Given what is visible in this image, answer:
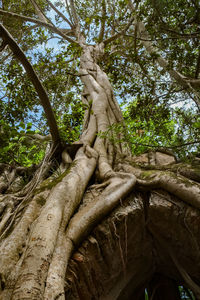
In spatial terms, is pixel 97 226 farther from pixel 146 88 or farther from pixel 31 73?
pixel 146 88

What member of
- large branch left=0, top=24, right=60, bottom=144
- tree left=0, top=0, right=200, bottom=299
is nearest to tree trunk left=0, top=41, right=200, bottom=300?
tree left=0, top=0, right=200, bottom=299

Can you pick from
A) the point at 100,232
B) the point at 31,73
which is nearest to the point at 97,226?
the point at 100,232

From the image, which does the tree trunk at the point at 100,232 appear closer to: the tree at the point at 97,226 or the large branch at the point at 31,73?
the tree at the point at 97,226

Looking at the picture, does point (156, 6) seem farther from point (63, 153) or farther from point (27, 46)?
point (27, 46)

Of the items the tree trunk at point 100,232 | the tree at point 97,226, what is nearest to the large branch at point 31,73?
the tree at point 97,226

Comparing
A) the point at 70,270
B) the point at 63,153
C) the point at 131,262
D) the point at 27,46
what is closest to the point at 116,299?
the point at 131,262

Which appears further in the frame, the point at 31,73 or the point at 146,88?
the point at 146,88

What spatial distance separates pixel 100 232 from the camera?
2043 mm

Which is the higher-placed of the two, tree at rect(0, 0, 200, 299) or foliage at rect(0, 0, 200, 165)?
foliage at rect(0, 0, 200, 165)

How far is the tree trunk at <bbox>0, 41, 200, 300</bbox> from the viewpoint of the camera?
1547mm

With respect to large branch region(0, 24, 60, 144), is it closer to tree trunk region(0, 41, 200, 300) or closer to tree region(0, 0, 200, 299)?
tree region(0, 0, 200, 299)

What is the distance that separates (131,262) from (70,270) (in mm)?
992

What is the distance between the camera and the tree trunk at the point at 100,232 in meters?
1.55

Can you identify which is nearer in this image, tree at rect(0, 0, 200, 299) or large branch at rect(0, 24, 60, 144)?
tree at rect(0, 0, 200, 299)
